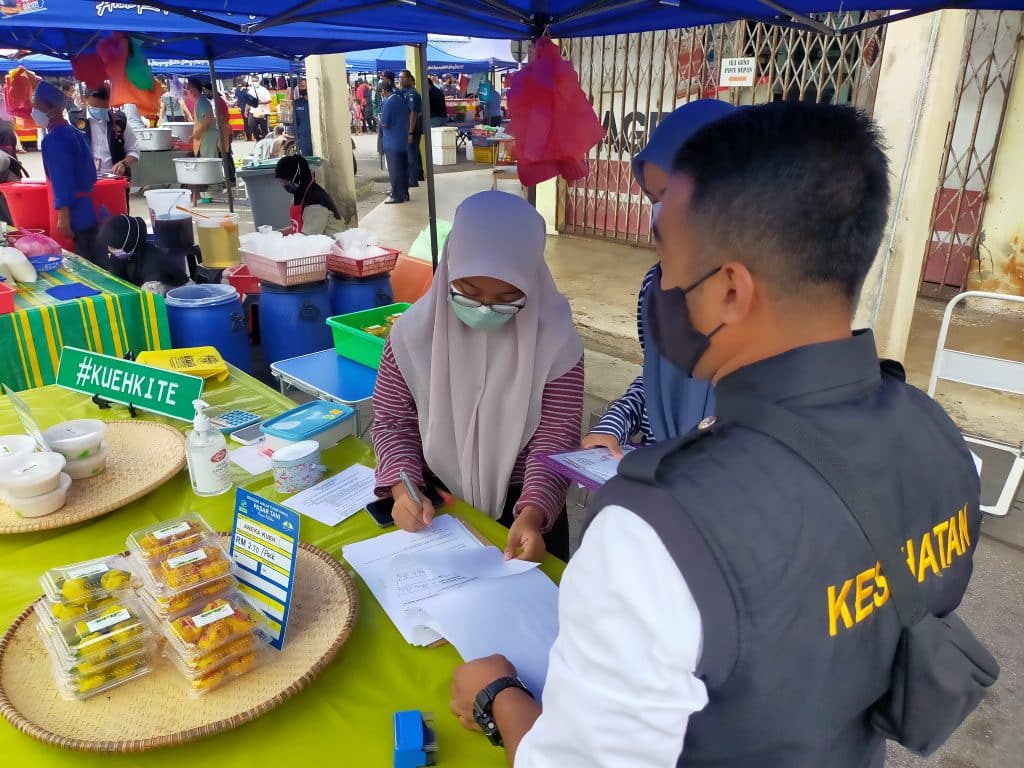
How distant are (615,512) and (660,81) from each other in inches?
265

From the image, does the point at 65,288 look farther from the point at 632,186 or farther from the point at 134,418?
the point at 632,186

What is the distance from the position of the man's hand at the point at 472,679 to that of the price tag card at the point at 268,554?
27cm

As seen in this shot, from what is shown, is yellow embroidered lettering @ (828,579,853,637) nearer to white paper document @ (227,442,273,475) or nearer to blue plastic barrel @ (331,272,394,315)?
white paper document @ (227,442,273,475)

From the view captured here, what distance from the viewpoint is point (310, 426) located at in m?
1.64

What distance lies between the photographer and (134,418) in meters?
1.82

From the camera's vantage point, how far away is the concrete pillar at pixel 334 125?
25.6ft

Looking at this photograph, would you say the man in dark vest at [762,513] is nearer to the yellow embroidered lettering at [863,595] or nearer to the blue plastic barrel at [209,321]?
the yellow embroidered lettering at [863,595]

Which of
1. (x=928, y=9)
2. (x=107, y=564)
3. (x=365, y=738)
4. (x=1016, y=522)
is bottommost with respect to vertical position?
(x=1016, y=522)

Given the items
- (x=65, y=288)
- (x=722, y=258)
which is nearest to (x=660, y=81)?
(x=65, y=288)

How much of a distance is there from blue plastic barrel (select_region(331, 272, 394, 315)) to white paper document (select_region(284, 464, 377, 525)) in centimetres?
184

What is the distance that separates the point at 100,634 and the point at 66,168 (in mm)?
4510

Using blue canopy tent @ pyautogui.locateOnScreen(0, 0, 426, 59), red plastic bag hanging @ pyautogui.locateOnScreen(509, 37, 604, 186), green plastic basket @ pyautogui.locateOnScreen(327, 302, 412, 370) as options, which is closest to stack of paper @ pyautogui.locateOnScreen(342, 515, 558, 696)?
green plastic basket @ pyautogui.locateOnScreen(327, 302, 412, 370)

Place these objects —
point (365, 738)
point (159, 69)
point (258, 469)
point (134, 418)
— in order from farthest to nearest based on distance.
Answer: point (159, 69)
point (134, 418)
point (258, 469)
point (365, 738)

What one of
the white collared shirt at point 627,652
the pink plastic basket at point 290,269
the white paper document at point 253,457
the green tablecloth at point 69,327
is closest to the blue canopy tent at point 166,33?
the pink plastic basket at point 290,269
